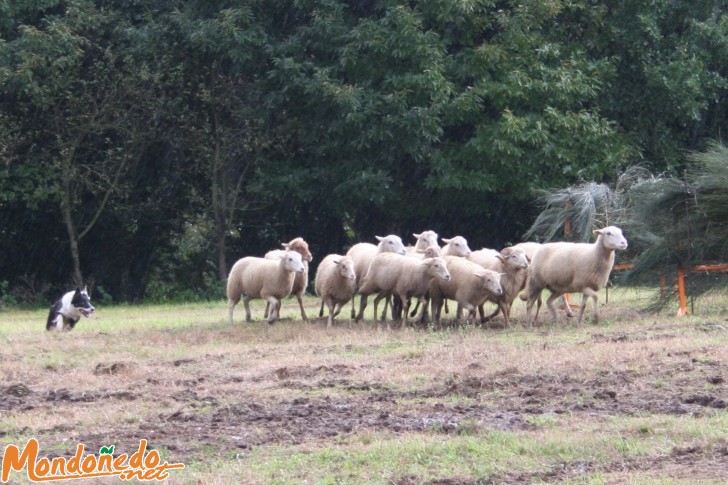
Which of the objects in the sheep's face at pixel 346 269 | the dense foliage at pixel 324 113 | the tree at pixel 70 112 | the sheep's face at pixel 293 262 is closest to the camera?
the sheep's face at pixel 346 269

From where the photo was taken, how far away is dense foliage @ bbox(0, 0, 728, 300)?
957 inches

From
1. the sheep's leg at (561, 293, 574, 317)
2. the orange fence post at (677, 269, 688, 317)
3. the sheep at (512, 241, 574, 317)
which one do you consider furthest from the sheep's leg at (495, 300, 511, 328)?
the orange fence post at (677, 269, 688, 317)

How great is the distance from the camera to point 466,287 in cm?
1684

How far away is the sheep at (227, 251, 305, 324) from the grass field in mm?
1242

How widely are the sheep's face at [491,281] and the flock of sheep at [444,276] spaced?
0.05ft

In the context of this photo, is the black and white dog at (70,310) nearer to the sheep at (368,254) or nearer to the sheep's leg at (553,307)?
the sheep at (368,254)

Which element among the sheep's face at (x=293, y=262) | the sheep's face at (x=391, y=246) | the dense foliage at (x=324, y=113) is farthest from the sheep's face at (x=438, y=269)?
the dense foliage at (x=324, y=113)

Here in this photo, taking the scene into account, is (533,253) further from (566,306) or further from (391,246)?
(391,246)

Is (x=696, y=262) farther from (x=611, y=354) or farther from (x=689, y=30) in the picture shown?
(x=689, y=30)

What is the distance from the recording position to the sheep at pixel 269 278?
18.1m

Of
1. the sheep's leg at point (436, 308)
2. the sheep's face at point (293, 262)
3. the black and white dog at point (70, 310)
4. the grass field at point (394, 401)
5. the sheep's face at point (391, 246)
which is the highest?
the sheep's face at point (391, 246)

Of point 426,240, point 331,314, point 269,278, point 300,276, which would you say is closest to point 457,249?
point 426,240

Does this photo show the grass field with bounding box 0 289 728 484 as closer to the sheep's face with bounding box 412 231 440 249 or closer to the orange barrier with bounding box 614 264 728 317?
the orange barrier with bounding box 614 264 728 317

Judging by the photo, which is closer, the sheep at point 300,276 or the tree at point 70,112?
the sheep at point 300,276
